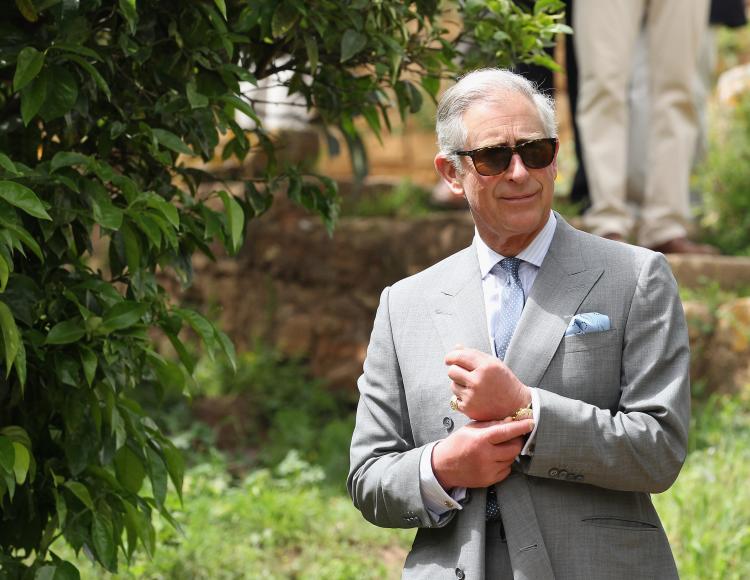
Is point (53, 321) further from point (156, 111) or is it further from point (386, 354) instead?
point (386, 354)

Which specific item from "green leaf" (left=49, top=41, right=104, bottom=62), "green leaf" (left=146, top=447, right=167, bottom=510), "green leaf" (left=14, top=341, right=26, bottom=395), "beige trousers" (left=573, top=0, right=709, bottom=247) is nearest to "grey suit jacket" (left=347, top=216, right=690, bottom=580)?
"green leaf" (left=146, top=447, right=167, bottom=510)

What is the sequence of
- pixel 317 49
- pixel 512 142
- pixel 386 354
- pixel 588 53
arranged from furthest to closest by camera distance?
pixel 588 53
pixel 317 49
pixel 386 354
pixel 512 142

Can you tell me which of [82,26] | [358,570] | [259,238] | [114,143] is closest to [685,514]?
[358,570]

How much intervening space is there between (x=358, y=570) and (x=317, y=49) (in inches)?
98.9

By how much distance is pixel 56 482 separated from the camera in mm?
2861

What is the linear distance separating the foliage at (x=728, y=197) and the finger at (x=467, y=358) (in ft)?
17.5

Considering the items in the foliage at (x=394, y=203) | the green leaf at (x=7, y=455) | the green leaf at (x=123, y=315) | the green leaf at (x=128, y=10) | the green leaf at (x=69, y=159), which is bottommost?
the foliage at (x=394, y=203)

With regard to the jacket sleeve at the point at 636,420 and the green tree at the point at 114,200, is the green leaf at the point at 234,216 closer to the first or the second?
the green tree at the point at 114,200

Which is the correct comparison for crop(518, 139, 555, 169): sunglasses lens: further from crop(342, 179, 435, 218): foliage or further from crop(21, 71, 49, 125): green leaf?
crop(342, 179, 435, 218): foliage

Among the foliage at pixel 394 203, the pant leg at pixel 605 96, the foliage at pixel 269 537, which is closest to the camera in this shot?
the foliage at pixel 269 537

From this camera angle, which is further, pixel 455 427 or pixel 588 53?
pixel 588 53

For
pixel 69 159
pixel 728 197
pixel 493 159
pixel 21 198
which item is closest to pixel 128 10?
pixel 69 159

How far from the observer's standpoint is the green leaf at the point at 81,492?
2785 millimetres

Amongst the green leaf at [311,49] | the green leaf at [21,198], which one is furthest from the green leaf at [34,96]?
the green leaf at [311,49]
